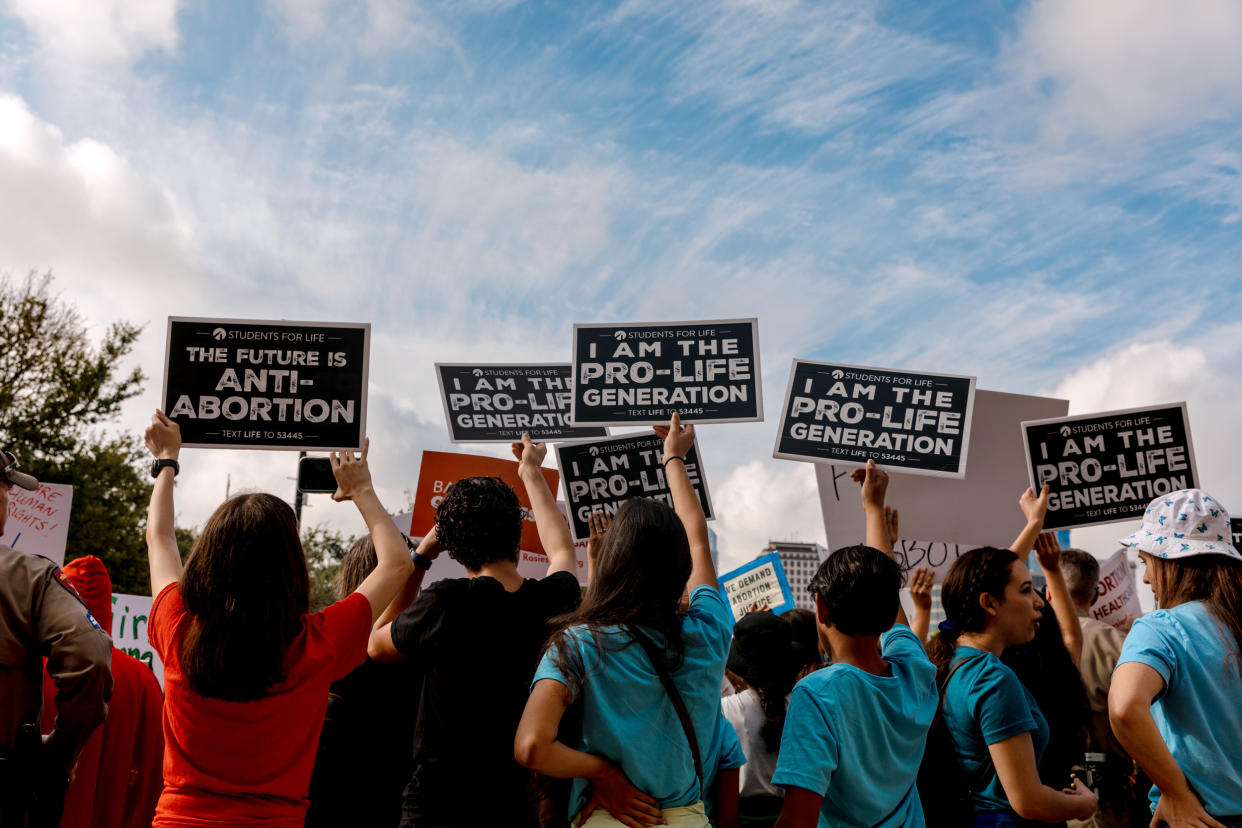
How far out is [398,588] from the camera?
3527mm

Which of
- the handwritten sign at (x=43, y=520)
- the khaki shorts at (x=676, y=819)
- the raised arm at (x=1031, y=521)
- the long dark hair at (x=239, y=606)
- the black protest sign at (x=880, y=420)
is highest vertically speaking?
the black protest sign at (x=880, y=420)

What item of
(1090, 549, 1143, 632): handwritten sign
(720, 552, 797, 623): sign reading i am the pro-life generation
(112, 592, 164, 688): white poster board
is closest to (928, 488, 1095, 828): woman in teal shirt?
(720, 552, 797, 623): sign reading i am the pro-life generation

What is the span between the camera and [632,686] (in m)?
3.03

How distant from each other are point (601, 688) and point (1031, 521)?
11.7 feet

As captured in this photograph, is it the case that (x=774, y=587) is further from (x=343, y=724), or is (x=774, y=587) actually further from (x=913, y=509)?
(x=343, y=724)

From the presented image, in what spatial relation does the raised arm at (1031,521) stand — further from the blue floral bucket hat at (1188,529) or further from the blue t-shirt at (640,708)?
the blue t-shirt at (640,708)

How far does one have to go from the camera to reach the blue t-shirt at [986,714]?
3564 mm

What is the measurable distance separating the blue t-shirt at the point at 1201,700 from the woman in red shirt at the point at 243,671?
270 cm

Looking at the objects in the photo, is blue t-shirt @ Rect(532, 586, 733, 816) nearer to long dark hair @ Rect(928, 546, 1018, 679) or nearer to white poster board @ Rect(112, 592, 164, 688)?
long dark hair @ Rect(928, 546, 1018, 679)

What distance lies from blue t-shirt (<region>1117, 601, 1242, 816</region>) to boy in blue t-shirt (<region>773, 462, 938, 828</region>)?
0.75 metres

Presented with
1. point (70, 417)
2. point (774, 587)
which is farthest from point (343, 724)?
point (70, 417)

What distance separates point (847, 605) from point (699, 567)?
0.54m

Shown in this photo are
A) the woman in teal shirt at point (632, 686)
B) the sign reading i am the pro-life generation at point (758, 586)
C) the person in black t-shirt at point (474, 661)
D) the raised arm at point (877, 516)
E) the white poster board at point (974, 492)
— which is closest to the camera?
the woman in teal shirt at point (632, 686)

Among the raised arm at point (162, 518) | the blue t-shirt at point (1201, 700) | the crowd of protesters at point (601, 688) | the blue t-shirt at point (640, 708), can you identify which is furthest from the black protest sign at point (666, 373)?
the blue t-shirt at point (640, 708)
